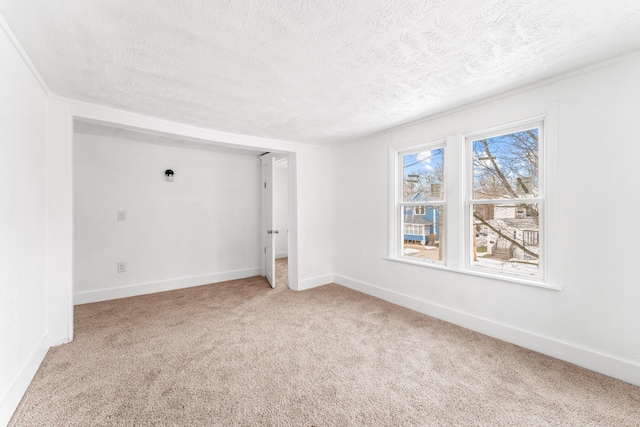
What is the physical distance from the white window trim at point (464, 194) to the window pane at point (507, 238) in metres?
0.08

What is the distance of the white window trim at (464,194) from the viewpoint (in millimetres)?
2201

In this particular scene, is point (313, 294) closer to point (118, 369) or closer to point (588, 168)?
point (118, 369)

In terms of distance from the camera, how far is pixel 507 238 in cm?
259

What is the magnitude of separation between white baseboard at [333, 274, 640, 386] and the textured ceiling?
2.13m

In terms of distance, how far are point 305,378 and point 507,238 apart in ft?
7.30

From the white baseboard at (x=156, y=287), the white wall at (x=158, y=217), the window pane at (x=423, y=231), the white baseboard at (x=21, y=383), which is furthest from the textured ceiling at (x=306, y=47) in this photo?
the white baseboard at (x=156, y=287)

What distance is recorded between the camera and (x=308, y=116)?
2.94 metres

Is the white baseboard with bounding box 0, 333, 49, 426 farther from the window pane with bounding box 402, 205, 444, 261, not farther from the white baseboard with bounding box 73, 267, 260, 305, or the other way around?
the window pane with bounding box 402, 205, 444, 261

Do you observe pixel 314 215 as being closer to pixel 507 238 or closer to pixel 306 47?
pixel 507 238

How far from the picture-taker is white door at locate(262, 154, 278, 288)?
13.5ft

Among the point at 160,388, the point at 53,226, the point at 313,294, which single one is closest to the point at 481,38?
the point at 160,388

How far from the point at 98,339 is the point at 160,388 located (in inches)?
46.4

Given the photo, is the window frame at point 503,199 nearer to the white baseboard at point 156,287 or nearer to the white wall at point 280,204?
the white baseboard at point 156,287

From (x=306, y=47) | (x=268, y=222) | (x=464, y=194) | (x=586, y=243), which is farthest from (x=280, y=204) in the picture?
(x=586, y=243)
